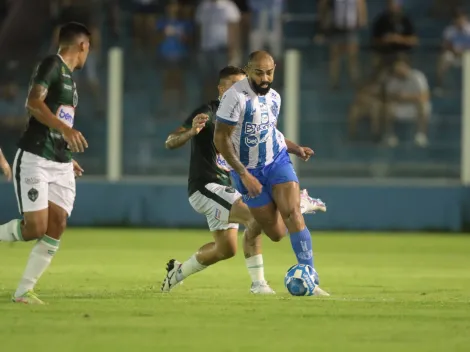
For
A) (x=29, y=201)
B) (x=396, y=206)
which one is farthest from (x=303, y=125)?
(x=29, y=201)

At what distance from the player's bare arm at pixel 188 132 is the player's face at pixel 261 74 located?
1.70 ft

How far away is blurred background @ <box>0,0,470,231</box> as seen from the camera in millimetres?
19984

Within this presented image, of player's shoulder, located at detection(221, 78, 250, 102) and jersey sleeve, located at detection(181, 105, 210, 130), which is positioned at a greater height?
player's shoulder, located at detection(221, 78, 250, 102)

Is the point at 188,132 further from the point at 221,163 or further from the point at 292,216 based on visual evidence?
the point at 292,216

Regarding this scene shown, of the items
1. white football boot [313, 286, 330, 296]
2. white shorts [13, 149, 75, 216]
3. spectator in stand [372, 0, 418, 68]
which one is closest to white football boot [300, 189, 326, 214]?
white football boot [313, 286, 330, 296]

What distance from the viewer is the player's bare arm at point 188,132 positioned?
446 inches

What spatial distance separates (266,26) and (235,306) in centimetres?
1133

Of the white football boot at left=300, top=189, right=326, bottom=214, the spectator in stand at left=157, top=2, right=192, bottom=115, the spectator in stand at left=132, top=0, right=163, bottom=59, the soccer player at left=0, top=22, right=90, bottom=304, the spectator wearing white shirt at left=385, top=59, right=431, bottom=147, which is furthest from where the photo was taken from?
the spectator in stand at left=132, top=0, right=163, bottom=59

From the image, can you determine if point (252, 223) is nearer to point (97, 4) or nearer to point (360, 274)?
point (360, 274)

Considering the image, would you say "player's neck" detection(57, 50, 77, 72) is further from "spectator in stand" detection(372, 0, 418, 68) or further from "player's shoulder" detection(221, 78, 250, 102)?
"spectator in stand" detection(372, 0, 418, 68)

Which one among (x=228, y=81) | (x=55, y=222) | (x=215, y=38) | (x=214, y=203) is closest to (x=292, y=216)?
(x=214, y=203)

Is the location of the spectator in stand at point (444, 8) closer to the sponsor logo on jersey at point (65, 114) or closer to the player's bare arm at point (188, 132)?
the player's bare arm at point (188, 132)

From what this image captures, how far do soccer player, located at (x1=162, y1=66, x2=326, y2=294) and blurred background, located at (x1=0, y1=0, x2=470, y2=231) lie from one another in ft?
25.7

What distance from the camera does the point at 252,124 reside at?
37.3 ft
